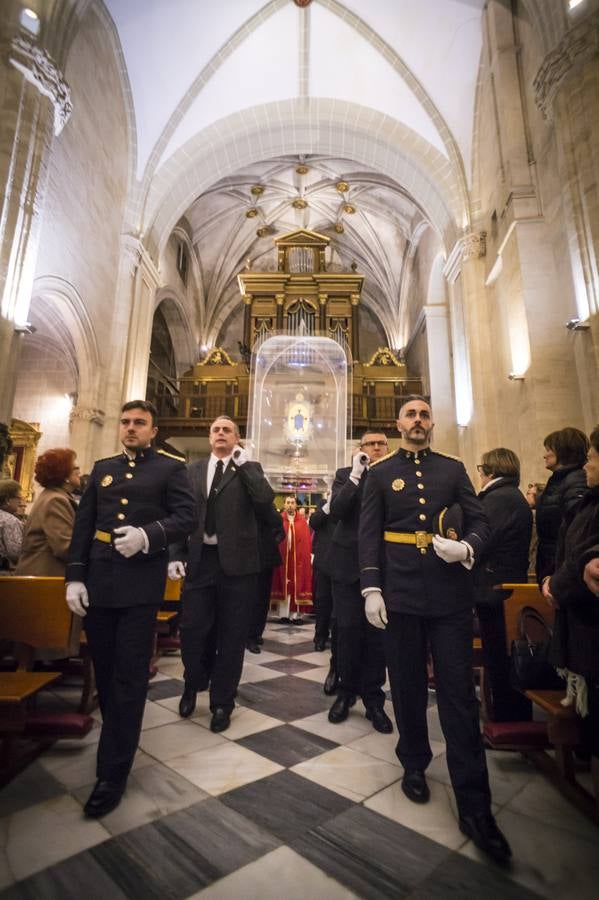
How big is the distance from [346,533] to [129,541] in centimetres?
148

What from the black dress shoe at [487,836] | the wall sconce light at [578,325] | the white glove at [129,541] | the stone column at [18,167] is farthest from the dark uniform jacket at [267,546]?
the wall sconce light at [578,325]

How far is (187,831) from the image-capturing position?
1.58 meters

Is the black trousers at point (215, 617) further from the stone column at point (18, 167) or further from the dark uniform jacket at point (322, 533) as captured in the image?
the stone column at point (18, 167)

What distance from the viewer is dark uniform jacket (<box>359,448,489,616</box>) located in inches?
72.3

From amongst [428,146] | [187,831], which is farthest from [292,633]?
[428,146]

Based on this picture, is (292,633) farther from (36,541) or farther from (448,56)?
(448,56)

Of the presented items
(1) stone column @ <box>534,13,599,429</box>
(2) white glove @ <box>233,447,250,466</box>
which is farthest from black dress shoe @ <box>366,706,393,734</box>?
(1) stone column @ <box>534,13,599,429</box>

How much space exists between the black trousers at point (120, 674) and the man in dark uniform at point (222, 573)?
723 mm

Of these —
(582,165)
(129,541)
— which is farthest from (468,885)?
(582,165)

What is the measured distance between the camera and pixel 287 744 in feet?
7.63

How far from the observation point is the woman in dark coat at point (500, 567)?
7.93 ft

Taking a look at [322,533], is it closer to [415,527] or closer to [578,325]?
[415,527]

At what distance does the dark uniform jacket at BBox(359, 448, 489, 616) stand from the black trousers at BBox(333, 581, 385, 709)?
33.8 inches

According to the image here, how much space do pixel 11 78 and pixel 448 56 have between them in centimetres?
875
